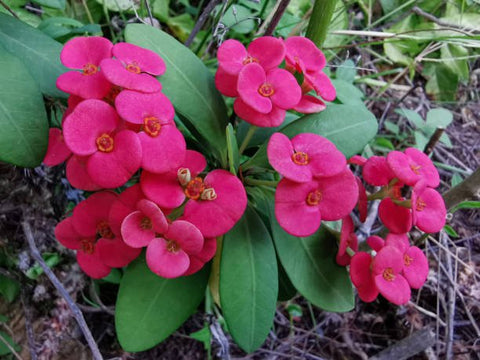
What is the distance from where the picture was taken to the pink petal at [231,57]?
972mm

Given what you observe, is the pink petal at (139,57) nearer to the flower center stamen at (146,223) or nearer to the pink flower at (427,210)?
the flower center stamen at (146,223)

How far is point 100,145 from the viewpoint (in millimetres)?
845

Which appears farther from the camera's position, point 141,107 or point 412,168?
point 412,168

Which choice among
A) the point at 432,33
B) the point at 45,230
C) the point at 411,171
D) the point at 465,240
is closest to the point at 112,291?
the point at 45,230

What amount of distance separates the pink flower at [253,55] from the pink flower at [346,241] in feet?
1.34

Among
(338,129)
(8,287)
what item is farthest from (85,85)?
(8,287)

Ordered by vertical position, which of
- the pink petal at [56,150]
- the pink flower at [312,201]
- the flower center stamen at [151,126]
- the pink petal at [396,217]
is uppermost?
the flower center stamen at [151,126]

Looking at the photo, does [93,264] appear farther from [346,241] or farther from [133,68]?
[346,241]

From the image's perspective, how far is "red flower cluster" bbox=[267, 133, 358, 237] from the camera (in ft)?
2.99

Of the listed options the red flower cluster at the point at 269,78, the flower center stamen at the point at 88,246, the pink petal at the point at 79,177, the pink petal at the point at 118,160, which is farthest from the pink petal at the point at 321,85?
the flower center stamen at the point at 88,246

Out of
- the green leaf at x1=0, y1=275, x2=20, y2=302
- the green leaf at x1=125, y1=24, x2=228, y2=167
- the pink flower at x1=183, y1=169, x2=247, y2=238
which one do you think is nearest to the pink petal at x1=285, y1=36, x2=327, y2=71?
the green leaf at x1=125, y1=24, x2=228, y2=167

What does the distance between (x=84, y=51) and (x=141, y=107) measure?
8.6 inches

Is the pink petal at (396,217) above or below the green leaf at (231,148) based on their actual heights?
below

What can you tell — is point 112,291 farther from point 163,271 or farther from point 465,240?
point 465,240
